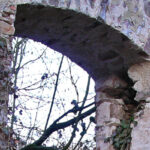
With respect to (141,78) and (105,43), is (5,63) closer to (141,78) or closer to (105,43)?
(105,43)

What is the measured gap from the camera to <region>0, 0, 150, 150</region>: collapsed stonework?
335cm

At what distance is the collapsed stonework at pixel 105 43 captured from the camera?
335cm

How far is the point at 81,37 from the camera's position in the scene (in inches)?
147

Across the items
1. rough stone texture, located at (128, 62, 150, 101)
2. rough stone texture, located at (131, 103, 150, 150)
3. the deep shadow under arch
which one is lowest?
rough stone texture, located at (131, 103, 150, 150)

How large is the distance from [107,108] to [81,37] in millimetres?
714

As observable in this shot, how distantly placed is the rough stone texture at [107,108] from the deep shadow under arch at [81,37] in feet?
0.32

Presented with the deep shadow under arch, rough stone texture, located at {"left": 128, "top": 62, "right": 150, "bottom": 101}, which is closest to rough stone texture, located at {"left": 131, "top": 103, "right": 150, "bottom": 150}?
rough stone texture, located at {"left": 128, "top": 62, "right": 150, "bottom": 101}

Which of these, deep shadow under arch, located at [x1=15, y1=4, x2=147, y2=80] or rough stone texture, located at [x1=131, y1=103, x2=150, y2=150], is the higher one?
deep shadow under arch, located at [x1=15, y1=4, x2=147, y2=80]

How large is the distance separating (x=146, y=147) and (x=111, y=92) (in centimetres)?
67

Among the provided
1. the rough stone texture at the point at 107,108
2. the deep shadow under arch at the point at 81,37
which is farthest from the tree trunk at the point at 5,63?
the rough stone texture at the point at 107,108

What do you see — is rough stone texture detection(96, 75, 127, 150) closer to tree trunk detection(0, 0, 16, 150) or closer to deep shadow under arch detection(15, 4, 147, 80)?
deep shadow under arch detection(15, 4, 147, 80)

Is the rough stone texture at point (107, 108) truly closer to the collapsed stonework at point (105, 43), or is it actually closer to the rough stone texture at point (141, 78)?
the collapsed stonework at point (105, 43)

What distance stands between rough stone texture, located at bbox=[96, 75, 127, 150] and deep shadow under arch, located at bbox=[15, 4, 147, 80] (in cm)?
10

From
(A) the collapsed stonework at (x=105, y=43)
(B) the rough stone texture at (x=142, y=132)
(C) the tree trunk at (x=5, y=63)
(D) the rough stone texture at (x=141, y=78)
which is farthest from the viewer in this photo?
(D) the rough stone texture at (x=141, y=78)
